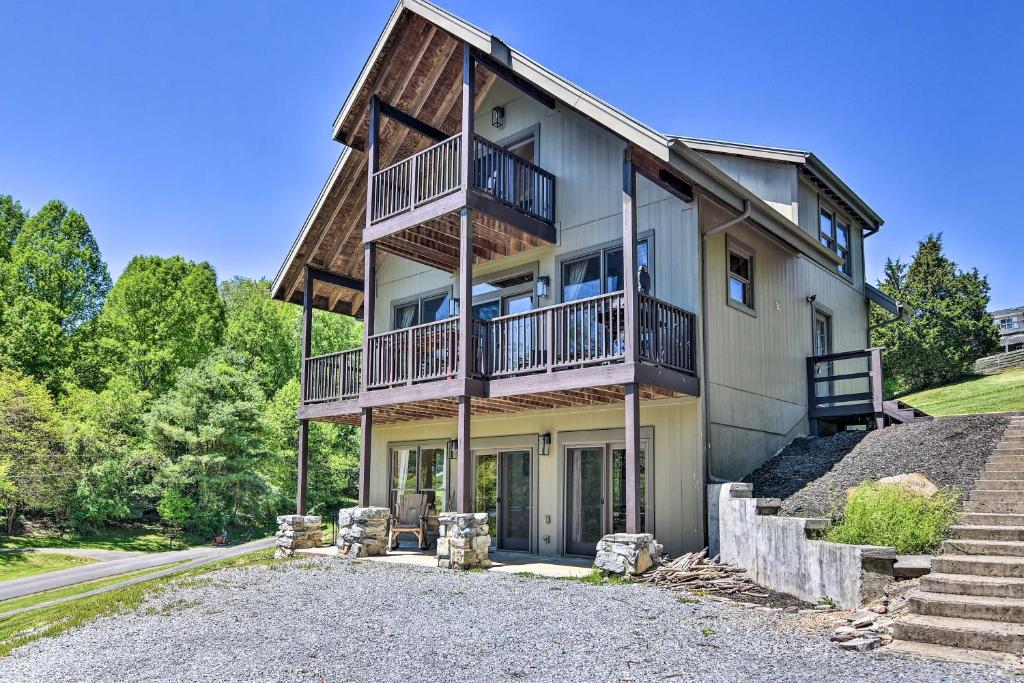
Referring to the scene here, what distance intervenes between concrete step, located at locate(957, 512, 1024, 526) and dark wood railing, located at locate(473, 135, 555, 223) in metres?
8.43

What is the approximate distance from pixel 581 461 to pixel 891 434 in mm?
5196

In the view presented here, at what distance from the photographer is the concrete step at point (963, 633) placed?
5.71 m

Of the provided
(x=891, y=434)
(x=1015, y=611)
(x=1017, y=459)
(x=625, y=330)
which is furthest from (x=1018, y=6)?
(x=1015, y=611)

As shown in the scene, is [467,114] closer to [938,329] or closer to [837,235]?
[837,235]

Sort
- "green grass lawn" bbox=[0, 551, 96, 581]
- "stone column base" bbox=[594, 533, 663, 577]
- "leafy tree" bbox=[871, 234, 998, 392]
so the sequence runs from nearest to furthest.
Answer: "stone column base" bbox=[594, 533, 663, 577] → "green grass lawn" bbox=[0, 551, 96, 581] → "leafy tree" bbox=[871, 234, 998, 392]

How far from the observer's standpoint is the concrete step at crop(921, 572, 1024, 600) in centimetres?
654

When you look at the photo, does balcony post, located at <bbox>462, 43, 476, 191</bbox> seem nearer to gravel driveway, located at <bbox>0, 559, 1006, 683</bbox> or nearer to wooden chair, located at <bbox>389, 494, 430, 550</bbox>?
wooden chair, located at <bbox>389, 494, 430, 550</bbox>

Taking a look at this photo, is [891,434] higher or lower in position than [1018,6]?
lower

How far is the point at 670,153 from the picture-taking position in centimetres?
1063

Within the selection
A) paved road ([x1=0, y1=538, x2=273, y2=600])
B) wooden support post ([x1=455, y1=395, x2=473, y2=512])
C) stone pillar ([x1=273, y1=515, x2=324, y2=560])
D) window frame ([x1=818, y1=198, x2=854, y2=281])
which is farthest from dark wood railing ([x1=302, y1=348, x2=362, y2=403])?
window frame ([x1=818, y1=198, x2=854, y2=281])

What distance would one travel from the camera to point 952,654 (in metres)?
5.70

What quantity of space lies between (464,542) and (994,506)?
686cm

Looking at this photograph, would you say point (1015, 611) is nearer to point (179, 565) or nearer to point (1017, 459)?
point (1017, 459)

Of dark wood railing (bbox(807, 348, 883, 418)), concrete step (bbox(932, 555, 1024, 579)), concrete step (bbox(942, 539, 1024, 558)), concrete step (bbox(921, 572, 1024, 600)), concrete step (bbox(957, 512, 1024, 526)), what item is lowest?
concrete step (bbox(921, 572, 1024, 600))
